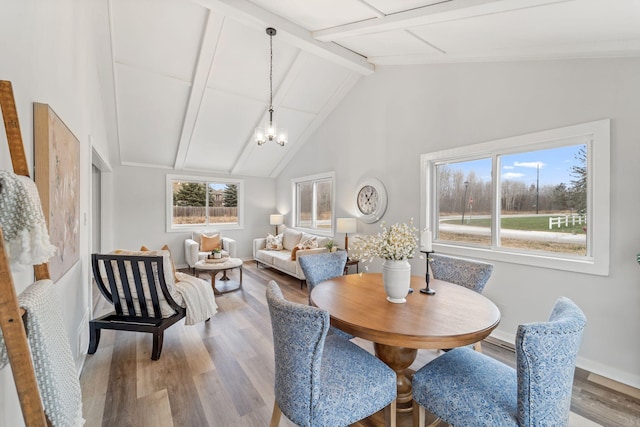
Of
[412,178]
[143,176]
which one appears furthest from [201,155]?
[412,178]

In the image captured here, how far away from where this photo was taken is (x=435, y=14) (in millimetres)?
2232

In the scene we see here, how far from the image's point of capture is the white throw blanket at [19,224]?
28.4 inches

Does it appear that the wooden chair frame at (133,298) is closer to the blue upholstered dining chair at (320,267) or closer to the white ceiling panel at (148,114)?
the blue upholstered dining chair at (320,267)

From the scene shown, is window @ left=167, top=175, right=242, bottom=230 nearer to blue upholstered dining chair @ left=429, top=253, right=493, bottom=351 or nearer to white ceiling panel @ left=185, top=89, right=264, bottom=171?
white ceiling panel @ left=185, top=89, right=264, bottom=171

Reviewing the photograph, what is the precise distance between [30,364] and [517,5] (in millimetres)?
3013

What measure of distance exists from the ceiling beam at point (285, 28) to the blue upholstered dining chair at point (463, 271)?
9.43 feet

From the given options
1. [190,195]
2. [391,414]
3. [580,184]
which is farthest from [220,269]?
[580,184]

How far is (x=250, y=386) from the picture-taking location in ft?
6.92

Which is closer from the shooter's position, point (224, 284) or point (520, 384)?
point (520, 384)

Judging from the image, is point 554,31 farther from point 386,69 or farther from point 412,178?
point 386,69

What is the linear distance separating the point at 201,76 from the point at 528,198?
4422 millimetres

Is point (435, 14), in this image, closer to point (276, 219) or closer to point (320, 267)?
point (320, 267)

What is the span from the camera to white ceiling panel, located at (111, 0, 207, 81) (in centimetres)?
306

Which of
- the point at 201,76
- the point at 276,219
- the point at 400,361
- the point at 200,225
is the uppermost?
the point at 201,76
